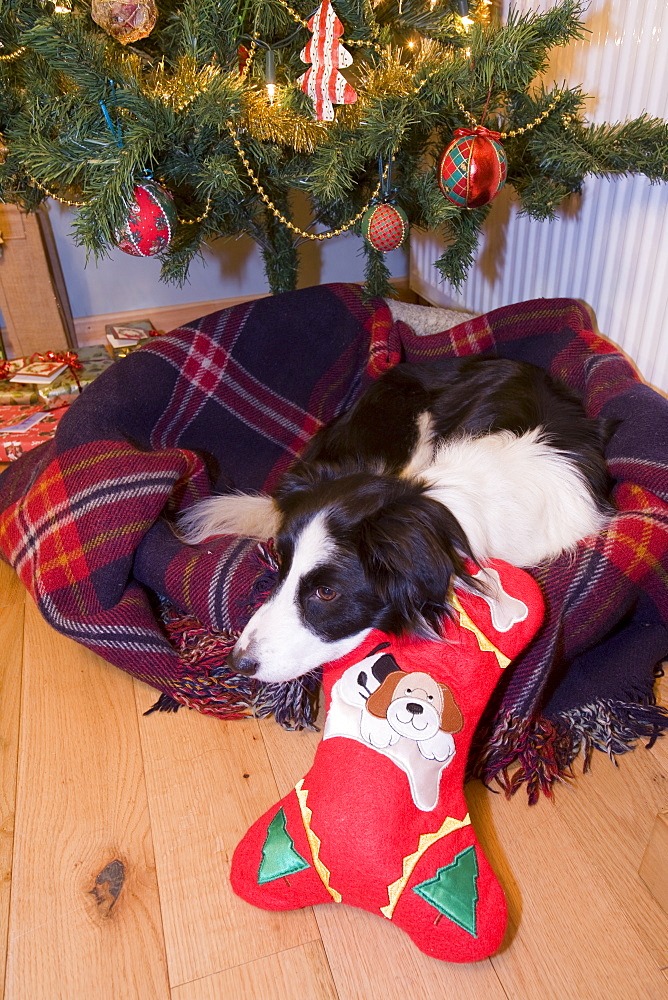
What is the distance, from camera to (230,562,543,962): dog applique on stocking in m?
0.98

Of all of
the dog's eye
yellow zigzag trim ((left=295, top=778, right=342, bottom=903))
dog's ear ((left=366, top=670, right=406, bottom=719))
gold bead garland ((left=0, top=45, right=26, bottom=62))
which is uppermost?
A: gold bead garland ((left=0, top=45, right=26, bottom=62))

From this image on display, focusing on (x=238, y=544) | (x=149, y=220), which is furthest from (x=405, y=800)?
(x=149, y=220)

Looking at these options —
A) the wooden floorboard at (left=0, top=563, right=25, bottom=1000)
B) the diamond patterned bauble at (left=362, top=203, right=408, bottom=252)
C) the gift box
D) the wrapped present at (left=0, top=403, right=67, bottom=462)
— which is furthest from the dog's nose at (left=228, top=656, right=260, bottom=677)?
the gift box

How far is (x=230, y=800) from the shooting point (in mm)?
1278

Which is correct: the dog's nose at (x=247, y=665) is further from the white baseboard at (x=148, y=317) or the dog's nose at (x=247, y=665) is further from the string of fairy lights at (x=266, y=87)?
the white baseboard at (x=148, y=317)

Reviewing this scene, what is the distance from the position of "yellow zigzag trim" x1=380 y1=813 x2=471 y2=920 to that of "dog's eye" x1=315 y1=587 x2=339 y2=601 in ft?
1.27

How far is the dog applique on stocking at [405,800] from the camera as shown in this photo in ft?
3.21

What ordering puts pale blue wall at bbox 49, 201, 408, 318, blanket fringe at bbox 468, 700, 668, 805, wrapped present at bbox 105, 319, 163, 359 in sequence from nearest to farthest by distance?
blanket fringe at bbox 468, 700, 668, 805 → wrapped present at bbox 105, 319, 163, 359 → pale blue wall at bbox 49, 201, 408, 318

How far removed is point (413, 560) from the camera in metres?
1.16

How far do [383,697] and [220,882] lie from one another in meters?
0.42

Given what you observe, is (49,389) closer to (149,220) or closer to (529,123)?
(149,220)

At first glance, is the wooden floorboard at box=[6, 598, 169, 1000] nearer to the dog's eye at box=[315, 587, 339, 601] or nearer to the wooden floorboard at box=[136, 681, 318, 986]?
the wooden floorboard at box=[136, 681, 318, 986]

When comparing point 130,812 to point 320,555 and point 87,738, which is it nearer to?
point 87,738

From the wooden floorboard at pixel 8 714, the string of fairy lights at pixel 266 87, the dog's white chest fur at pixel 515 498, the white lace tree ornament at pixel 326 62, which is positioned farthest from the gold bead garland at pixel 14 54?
the dog's white chest fur at pixel 515 498
